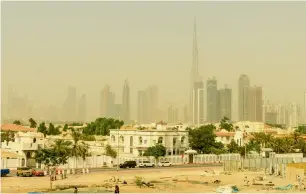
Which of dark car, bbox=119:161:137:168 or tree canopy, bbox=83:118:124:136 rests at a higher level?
tree canopy, bbox=83:118:124:136

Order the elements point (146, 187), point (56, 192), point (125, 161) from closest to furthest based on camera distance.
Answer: point (56, 192) → point (146, 187) → point (125, 161)

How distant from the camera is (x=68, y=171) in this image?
45.6 metres

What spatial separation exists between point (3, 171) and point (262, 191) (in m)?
19.6

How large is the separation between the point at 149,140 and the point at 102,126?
51537 mm

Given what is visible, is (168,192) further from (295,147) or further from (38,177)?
(295,147)

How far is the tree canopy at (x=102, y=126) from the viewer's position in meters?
113

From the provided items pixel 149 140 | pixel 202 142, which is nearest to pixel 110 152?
pixel 149 140

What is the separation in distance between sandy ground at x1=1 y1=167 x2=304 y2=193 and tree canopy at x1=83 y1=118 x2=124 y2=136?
6325cm

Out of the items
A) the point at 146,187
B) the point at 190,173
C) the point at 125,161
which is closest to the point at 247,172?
the point at 190,173

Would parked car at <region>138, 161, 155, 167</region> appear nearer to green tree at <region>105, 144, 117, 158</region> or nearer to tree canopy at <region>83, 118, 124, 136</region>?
green tree at <region>105, 144, 117, 158</region>

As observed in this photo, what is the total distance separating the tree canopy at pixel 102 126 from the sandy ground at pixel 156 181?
63.3 meters

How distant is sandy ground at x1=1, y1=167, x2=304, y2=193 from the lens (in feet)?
117

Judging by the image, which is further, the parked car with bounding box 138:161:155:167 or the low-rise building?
the low-rise building

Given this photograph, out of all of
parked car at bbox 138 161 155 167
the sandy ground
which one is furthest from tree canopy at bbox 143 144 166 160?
the sandy ground
